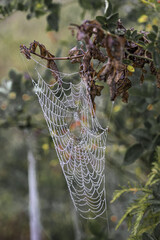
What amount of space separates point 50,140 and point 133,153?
0.50m

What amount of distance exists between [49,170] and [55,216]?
0.37 meters

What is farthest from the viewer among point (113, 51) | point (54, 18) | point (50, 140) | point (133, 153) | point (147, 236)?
point (50, 140)

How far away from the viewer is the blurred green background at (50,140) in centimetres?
135

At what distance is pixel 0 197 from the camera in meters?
2.88

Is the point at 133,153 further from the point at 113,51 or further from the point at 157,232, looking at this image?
the point at 113,51

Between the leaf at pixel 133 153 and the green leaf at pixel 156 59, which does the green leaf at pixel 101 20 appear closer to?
the green leaf at pixel 156 59

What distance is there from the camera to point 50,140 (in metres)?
1.54

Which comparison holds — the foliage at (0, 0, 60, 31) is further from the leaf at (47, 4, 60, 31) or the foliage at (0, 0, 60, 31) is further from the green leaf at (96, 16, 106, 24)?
the green leaf at (96, 16, 106, 24)

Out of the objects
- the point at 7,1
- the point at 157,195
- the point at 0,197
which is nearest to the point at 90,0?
the point at 7,1

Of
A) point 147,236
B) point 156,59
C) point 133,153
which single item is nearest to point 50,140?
point 133,153

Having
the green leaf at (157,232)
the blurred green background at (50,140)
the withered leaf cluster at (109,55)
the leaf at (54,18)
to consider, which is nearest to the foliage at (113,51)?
the withered leaf cluster at (109,55)

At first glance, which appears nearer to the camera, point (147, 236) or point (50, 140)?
point (147, 236)

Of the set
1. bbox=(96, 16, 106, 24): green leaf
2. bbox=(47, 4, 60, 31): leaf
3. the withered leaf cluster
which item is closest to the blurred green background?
bbox=(47, 4, 60, 31): leaf

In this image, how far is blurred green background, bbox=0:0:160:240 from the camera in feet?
4.43
